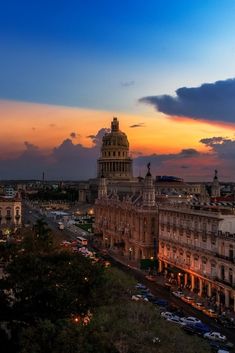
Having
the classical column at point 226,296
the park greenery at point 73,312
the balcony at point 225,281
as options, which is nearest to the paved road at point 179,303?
the classical column at point 226,296

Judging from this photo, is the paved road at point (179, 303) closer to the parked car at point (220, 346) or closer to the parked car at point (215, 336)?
the parked car at point (215, 336)

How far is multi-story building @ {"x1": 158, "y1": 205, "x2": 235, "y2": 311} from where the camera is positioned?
206 ft

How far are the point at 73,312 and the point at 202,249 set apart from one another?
33.4 metres

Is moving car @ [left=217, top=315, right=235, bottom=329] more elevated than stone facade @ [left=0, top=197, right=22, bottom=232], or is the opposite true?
stone facade @ [left=0, top=197, right=22, bottom=232]

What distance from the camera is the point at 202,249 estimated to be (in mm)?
69188

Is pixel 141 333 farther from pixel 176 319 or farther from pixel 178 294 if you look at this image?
pixel 178 294

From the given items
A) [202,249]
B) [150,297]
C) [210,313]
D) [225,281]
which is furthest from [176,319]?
[202,249]

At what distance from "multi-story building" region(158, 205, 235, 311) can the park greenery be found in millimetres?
17768

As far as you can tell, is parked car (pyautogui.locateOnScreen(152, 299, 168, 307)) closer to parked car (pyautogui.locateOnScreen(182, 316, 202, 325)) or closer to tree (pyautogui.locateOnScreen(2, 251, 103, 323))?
parked car (pyautogui.locateOnScreen(182, 316, 202, 325))

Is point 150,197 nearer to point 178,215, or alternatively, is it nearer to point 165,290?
point 178,215

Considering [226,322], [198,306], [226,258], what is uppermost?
[226,258]

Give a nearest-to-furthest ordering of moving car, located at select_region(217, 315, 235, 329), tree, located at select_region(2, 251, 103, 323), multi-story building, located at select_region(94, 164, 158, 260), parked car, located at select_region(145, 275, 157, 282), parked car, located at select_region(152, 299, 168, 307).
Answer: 1. tree, located at select_region(2, 251, 103, 323)
2. moving car, located at select_region(217, 315, 235, 329)
3. parked car, located at select_region(152, 299, 168, 307)
4. parked car, located at select_region(145, 275, 157, 282)
5. multi-story building, located at select_region(94, 164, 158, 260)

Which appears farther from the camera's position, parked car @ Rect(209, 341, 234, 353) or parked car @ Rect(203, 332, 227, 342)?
parked car @ Rect(203, 332, 227, 342)

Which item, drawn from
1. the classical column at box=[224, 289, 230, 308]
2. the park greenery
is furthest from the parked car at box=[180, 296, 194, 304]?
the park greenery
